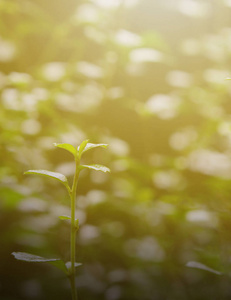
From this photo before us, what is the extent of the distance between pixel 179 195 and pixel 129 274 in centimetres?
22

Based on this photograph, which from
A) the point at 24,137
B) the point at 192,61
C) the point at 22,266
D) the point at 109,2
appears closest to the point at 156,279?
the point at 22,266

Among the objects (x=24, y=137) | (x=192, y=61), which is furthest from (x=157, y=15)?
(x=24, y=137)

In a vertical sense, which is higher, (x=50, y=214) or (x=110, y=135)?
(x=110, y=135)

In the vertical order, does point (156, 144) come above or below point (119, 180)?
above

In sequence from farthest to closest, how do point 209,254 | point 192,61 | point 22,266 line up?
1. point 192,61
2. point 22,266
3. point 209,254

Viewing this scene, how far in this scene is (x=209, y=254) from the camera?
86 centimetres

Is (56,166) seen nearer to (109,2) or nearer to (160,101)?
(160,101)

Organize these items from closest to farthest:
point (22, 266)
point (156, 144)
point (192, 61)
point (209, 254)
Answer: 1. point (209, 254)
2. point (22, 266)
3. point (156, 144)
4. point (192, 61)

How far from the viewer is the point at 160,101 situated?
91 centimetres

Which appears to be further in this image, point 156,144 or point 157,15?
Result: point 157,15

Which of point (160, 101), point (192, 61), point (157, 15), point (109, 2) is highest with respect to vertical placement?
point (157, 15)

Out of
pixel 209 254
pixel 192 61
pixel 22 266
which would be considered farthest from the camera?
pixel 192 61

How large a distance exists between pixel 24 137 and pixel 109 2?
0.37 meters

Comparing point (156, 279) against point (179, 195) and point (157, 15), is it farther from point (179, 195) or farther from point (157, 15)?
point (157, 15)
